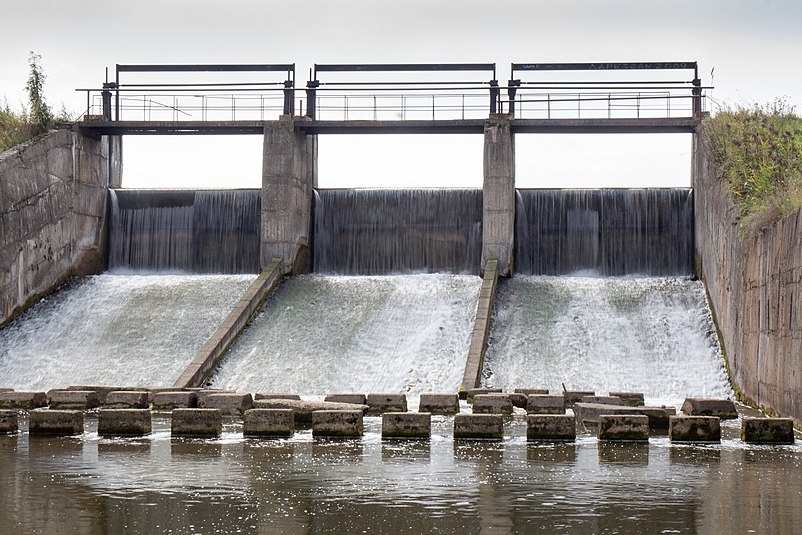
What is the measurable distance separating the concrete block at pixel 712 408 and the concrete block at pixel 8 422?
1164 cm

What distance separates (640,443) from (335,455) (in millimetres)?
4599

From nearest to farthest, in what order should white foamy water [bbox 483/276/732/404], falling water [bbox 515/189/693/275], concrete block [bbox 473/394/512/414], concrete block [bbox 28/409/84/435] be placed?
concrete block [bbox 28/409/84/435] → concrete block [bbox 473/394/512/414] → white foamy water [bbox 483/276/732/404] → falling water [bbox 515/189/693/275]

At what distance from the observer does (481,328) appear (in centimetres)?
2905

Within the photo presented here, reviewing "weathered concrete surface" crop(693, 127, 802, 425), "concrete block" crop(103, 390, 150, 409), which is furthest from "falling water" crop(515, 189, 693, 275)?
"concrete block" crop(103, 390, 150, 409)

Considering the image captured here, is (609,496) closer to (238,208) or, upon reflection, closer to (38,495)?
(38,495)

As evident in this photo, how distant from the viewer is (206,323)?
101ft

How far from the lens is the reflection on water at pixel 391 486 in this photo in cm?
1009

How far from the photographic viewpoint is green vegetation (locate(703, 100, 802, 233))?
2303 cm

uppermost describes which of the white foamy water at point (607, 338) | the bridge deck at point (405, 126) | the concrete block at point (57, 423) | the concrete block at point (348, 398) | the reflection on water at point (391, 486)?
the bridge deck at point (405, 126)

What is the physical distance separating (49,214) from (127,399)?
14.4 meters

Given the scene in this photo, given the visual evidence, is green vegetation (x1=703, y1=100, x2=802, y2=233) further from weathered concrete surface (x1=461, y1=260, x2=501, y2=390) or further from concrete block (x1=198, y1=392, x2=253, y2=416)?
concrete block (x1=198, y1=392, x2=253, y2=416)

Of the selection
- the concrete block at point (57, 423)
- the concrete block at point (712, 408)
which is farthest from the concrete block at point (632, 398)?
the concrete block at point (57, 423)

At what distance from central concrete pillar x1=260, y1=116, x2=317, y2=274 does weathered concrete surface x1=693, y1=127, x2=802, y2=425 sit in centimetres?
1222

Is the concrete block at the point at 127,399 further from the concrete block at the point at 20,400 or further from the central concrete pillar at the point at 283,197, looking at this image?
the central concrete pillar at the point at 283,197
